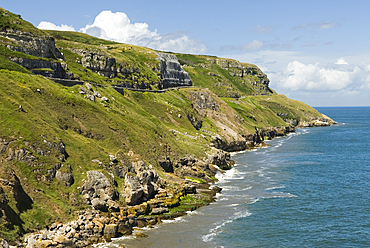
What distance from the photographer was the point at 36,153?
6125 centimetres

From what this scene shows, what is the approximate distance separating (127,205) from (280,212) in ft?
95.8

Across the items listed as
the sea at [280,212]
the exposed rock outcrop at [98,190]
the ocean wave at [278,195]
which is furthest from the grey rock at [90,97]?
the ocean wave at [278,195]

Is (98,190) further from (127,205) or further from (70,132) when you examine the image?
(70,132)

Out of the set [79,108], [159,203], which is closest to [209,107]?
[79,108]

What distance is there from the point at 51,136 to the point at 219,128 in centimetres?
9369

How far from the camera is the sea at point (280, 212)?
54.8 metres

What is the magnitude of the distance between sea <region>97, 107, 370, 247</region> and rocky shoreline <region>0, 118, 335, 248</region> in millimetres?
2414

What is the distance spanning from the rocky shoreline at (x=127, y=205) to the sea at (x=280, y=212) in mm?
2414

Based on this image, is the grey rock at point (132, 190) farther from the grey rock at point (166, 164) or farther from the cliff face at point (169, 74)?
the cliff face at point (169, 74)

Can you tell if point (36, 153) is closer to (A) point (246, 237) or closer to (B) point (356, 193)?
(A) point (246, 237)

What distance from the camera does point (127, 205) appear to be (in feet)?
208

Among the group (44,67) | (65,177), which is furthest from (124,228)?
(44,67)

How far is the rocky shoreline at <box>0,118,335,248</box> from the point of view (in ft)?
166

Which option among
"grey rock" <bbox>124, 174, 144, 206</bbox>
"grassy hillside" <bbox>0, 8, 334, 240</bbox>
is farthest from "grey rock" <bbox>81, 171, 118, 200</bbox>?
"grey rock" <bbox>124, 174, 144, 206</bbox>
